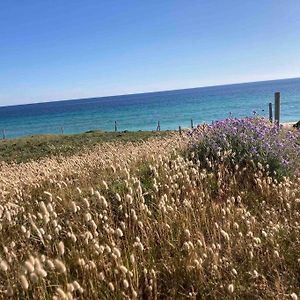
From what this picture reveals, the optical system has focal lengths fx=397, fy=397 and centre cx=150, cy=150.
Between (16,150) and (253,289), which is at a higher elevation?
(253,289)

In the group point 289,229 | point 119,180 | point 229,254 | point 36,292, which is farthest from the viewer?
point 119,180

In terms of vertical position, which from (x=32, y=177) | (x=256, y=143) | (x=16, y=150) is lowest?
(x=16, y=150)

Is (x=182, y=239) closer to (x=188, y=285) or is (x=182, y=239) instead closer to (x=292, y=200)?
(x=188, y=285)

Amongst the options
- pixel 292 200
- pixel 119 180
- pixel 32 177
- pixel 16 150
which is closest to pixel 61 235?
pixel 119 180

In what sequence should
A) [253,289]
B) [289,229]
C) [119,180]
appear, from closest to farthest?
[253,289]
[289,229]
[119,180]

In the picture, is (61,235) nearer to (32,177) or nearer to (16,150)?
(32,177)

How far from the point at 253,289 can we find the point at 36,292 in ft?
5.22

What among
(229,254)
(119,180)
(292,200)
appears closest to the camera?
(229,254)

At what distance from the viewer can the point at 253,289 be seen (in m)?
3.00

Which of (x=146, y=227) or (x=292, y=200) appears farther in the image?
(x=292, y=200)

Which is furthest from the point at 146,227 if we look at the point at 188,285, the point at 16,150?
the point at 16,150

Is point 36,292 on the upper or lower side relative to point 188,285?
upper

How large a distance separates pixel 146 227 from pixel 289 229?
4.49 ft

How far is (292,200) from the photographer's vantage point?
14.9 ft
